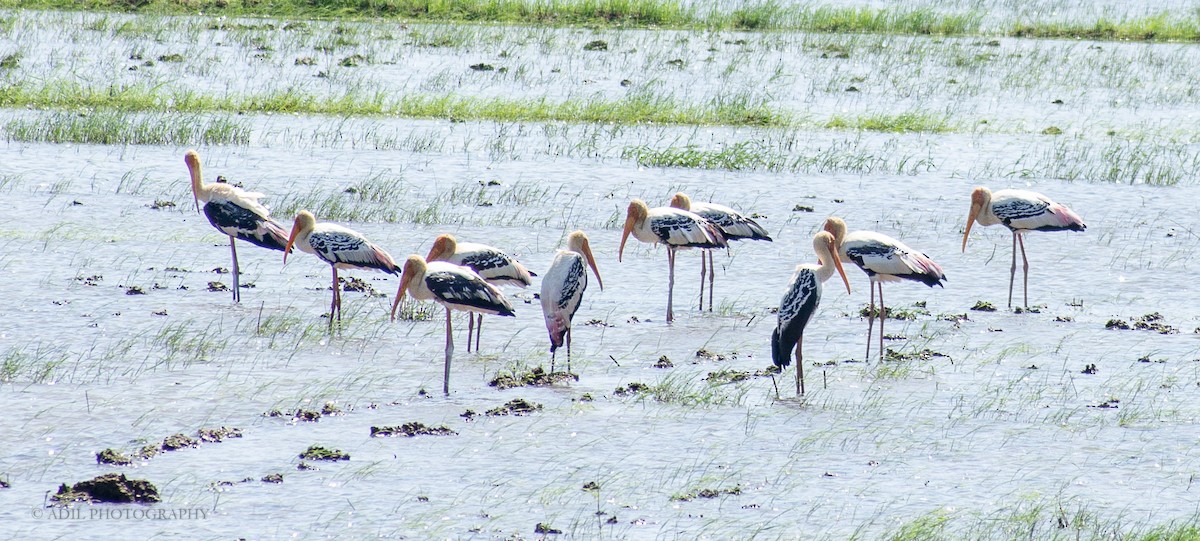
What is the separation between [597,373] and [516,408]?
43.5 inches

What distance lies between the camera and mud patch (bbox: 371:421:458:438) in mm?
8445

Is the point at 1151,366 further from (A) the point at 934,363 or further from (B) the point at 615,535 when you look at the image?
(B) the point at 615,535

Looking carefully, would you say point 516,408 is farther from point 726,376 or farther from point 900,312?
point 900,312

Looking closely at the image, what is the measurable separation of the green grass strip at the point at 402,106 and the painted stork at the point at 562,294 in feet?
36.7

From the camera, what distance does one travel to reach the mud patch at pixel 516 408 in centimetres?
891

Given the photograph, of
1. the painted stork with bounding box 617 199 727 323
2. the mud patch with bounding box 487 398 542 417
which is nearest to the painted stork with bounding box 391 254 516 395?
the mud patch with bounding box 487 398 542 417

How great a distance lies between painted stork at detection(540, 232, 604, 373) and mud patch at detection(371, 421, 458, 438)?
56.4 inches

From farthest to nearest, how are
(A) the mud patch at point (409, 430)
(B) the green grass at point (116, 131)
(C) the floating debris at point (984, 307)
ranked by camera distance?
(B) the green grass at point (116, 131) < (C) the floating debris at point (984, 307) < (A) the mud patch at point (409, 430)

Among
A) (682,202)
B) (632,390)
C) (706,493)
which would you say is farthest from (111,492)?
(682,202)

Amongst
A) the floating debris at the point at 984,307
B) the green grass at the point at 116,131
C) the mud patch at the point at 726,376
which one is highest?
the green grass at the point at 116,131

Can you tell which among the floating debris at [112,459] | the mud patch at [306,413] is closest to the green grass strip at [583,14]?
the mud patch at [306,413]

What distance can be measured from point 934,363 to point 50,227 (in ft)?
28.6

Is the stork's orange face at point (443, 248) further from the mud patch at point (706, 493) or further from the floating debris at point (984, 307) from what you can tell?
the floating debris at point (984, 307)

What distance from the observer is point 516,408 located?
9.01 metres
